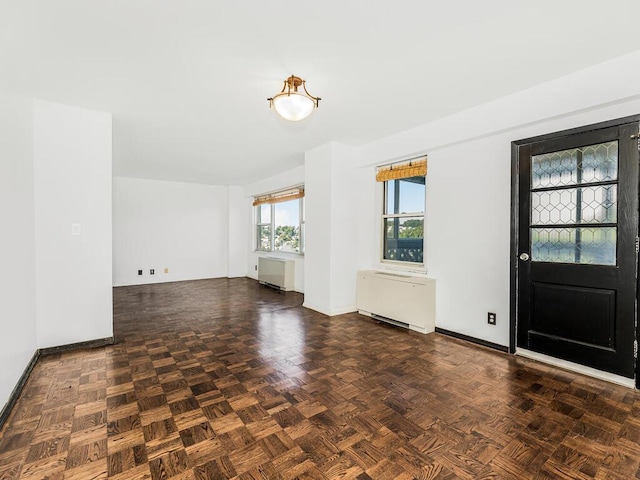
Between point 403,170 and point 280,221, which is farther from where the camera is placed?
point 280,221

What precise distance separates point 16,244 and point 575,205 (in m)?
4.58

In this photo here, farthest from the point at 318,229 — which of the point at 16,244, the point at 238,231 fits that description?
the point at 238,231

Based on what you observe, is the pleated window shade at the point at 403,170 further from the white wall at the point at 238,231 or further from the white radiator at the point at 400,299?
the white wall at the point at 238,231

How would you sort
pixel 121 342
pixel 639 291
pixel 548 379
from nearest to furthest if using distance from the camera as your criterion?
pixel 639 291
pixel 548 379
pixel 121 342

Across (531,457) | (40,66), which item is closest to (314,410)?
(531,457)

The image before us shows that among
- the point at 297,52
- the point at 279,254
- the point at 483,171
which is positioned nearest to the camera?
the point at 297,52

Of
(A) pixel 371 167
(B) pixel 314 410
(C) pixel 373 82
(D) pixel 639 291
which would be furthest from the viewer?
(A) pixel 371 167

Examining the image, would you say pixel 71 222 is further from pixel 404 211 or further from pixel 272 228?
pixel 272 228

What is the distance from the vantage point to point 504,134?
307 centimetres

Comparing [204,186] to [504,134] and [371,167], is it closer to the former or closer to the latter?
[371,167]

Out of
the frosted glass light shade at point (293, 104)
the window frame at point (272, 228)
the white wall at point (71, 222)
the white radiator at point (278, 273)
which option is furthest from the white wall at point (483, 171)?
the white wall at point (71, 222)

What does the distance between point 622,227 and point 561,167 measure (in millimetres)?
665

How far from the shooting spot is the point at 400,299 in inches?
151

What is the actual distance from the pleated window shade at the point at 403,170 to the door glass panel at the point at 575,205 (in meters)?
1.33
